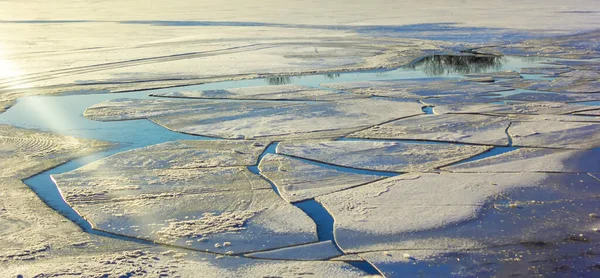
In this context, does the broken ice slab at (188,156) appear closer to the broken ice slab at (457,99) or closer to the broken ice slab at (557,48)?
the broken ice slab at (457,99)

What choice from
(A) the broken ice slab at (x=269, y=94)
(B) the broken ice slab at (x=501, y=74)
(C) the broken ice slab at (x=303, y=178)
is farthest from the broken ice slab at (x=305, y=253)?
(B) the broken ice slab at (x=501, y=74)

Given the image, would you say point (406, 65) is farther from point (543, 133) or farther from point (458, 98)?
point (543, 133)

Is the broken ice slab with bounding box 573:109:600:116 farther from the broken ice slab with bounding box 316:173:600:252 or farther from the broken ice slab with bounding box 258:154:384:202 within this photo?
the broken ice slab with bounding box 258:154:384:202

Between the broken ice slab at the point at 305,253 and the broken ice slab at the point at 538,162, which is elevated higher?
the broken ice slab at the point at 305,253

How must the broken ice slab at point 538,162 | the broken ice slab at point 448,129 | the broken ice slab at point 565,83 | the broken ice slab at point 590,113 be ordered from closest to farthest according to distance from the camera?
the broken ice slab at point 538,162 → the broken ice slab at point 448,129 → the broken ice slab at point 590,113 → the broken ice slab at point 565,83

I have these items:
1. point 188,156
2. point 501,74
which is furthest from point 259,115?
point 501,74

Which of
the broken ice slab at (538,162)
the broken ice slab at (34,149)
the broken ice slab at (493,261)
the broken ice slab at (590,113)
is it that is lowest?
the broken ice slab at (493,261)

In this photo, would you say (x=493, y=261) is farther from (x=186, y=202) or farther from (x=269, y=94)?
(x=269, y=94)

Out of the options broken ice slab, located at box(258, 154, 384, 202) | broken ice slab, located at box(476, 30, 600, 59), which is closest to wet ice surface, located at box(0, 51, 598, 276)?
broken ice slab, located at box(258, 154, 384, 202)
